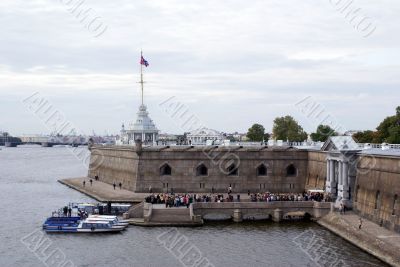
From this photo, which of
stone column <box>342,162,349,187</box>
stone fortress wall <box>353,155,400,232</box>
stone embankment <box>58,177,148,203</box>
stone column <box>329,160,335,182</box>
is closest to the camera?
stone fortress wall <box>353,155,400,232</box>

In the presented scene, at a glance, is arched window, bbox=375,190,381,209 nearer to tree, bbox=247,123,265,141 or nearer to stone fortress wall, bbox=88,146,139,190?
stone fortress wall, bbox=88,146,139,190

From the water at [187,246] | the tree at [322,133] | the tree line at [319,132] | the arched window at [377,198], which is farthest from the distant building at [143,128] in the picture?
the arched window at [377,198]

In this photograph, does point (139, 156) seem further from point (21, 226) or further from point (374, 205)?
point (374, 205)

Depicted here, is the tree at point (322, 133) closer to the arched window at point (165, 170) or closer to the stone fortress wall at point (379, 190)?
the arched window at point (165, 170)

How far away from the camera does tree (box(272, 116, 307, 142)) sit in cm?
11738

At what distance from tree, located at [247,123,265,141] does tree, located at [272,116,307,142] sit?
497 inches

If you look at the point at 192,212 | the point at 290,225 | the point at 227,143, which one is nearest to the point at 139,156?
the point at 227,143

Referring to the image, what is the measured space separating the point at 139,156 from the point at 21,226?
746 inches

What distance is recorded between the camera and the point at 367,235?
44.2m

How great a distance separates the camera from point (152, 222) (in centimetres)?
5306

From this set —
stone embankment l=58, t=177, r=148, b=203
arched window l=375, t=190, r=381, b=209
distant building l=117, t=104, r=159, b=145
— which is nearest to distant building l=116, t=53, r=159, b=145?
distant building l=117, t=104, r=159, b=145

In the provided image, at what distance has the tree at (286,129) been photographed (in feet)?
385

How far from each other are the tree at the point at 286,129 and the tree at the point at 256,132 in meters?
12.6

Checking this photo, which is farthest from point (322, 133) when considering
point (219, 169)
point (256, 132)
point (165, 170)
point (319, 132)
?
point (165, 170)
